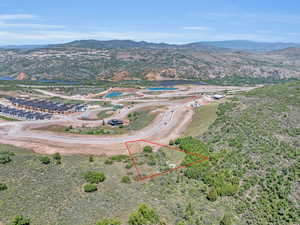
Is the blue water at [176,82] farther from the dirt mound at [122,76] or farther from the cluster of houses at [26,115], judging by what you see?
the cluster of houses at [26,115]

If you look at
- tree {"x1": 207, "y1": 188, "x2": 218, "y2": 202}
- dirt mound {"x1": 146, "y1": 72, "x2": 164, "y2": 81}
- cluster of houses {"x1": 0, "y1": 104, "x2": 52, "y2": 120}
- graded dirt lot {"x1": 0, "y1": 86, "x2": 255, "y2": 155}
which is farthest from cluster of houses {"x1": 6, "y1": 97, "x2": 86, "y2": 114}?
dirt mound {"x1": 146, "y1": 72, "x2": 164, "y2": 81}

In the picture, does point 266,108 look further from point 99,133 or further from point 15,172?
point 15,172

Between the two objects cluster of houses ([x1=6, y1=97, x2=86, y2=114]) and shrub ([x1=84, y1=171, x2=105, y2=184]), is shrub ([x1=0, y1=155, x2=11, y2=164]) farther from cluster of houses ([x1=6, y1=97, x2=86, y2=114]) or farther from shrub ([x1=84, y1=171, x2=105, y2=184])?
cluster of houses ([x1=6, y1=97, x2=86, y2=114])

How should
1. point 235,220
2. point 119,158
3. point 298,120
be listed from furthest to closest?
point 298,120 → point 119,158 → point 235,220

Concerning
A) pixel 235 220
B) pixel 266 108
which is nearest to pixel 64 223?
pixel 235 220

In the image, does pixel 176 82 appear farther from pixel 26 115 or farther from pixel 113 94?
pixel 26 115

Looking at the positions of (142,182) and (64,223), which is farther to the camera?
(142,182)

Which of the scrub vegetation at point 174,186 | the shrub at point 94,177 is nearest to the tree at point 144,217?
the scrub vegetation at point 174,186
